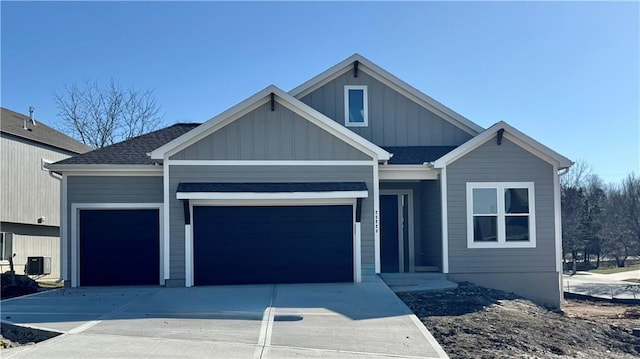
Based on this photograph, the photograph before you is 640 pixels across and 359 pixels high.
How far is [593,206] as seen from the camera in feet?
141

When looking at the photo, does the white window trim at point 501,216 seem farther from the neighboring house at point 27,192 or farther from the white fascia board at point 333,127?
the neighboring house at point 27,192

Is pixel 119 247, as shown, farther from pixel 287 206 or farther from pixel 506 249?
pixel 506 249

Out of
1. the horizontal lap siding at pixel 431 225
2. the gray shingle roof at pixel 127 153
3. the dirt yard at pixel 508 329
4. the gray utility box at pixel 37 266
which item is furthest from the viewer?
the gray utility box at pixel 37 266

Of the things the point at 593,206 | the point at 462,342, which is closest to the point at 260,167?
the point at 462,342

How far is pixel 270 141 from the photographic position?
14.1 meters

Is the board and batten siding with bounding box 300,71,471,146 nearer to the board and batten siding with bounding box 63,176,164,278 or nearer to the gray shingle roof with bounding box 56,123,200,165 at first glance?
the gray shingle roof with bounding box 56,123,200,165

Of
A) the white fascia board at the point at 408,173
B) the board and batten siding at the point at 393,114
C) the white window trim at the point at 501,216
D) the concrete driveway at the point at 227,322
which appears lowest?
the concrete driveway at the point at 227,322

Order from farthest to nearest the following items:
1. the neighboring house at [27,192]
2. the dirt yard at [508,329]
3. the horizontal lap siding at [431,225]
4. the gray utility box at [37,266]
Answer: the gray utility box at [37,266] < the neighboring house at [27,192] < the horizontal lap siding at [431,225] < the dirt yard at [508,329]

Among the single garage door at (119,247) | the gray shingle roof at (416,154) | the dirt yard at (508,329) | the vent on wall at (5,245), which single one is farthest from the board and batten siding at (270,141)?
the vent on wall at (5,245)

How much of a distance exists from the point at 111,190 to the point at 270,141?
4171 millimetres

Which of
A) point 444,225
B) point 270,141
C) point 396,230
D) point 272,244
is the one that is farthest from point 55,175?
point 444,225

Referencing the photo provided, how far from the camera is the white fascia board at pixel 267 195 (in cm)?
1351

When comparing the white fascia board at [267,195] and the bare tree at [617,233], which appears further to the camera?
the bare tree at [617,233]

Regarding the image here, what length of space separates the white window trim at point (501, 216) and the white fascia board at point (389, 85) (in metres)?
2.46
